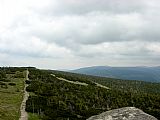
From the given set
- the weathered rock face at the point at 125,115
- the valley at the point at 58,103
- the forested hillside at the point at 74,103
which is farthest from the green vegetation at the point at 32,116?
the weathered rock face at the point at 125,115

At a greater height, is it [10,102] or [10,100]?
[10,100]

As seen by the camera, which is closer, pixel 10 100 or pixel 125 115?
pixel 125 115

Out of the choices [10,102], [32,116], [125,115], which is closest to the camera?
[125,115]

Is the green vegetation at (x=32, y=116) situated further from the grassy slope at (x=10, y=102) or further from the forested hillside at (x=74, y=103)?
the grassy slope at (x=10, y=102)

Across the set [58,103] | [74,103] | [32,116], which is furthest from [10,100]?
[74,103]

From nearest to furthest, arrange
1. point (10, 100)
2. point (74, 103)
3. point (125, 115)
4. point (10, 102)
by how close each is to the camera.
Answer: point (125, 115), point (10, 102), point (10, 100), point (74, 103)

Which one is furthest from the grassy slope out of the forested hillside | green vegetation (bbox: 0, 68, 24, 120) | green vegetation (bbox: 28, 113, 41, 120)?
the forested hillside

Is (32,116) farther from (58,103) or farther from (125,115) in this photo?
(125,115)

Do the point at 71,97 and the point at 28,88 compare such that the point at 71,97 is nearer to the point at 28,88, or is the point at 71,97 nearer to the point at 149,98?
the point at 28,88

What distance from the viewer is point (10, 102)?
69.4 metres

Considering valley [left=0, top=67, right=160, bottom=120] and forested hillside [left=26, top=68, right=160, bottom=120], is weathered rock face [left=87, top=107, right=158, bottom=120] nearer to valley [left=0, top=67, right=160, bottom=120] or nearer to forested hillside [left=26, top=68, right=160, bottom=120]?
valley [left=0, top=67, right=160, bottom=120]

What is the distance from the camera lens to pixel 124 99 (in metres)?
100

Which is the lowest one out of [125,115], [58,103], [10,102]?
[58,103]

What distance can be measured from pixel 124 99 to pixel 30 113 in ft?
146
